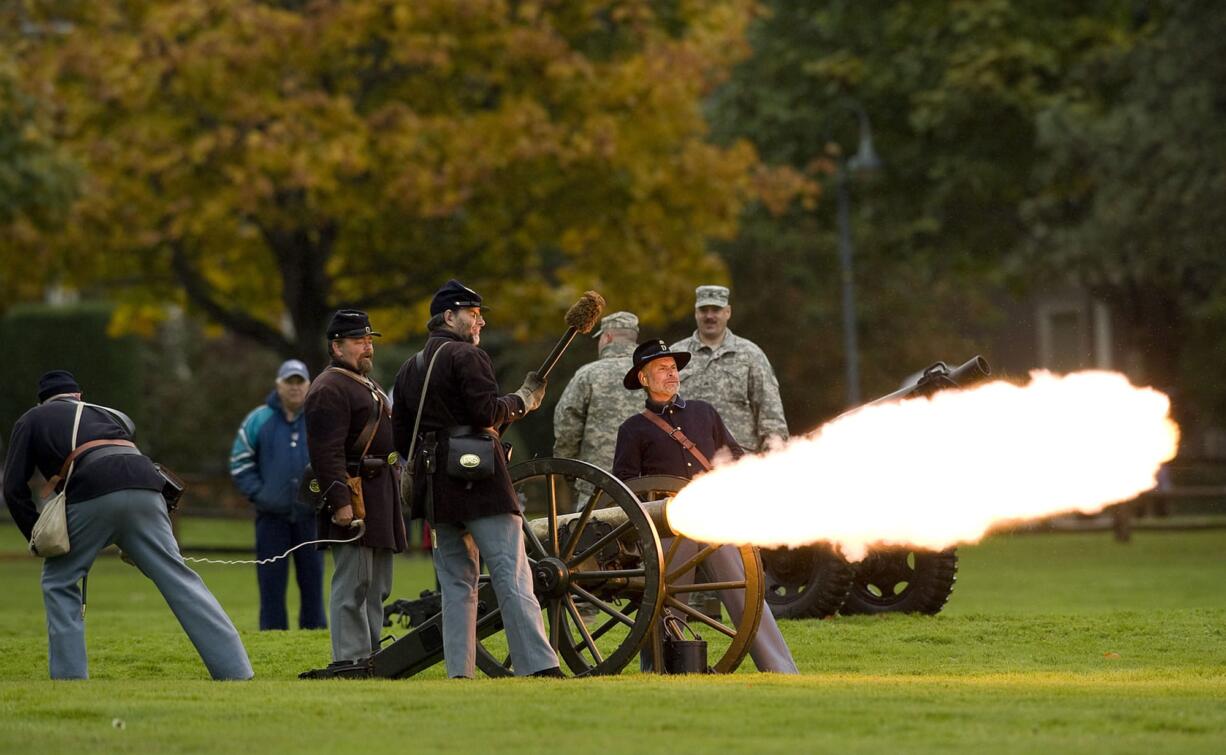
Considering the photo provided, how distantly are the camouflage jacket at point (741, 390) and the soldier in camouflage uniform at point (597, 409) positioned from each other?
0.40 meters

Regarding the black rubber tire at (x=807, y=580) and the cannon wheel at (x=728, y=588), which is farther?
the black rubber tire at (x=807, y=580)

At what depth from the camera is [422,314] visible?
1231 inches

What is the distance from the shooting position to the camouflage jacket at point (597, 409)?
46.4 ft

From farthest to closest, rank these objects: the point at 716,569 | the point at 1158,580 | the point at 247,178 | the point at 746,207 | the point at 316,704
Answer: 1. the point at 746,207
2. the point at 247,178
3. the point at 1158,580
4. the point at 716,569
5. the point at 316,704

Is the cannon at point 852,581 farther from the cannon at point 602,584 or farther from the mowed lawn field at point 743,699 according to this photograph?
the cannon at point 602,584

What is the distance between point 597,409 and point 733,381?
881 millimetres

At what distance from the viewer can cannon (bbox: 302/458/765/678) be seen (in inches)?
435

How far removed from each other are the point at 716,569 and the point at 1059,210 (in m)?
23.4

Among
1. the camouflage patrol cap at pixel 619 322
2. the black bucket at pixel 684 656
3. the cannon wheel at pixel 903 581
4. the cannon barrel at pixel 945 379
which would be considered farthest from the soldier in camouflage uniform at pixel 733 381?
the black bucket at pixel 684 656

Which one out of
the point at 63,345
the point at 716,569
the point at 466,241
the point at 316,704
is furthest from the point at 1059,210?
the point at 316,704

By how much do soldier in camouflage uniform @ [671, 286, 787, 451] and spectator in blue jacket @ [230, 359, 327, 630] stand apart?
3.03 meters

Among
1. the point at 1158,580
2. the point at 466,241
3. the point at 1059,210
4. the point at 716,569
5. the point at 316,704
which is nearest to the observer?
the point at 316,704

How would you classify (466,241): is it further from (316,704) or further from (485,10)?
(316,704)

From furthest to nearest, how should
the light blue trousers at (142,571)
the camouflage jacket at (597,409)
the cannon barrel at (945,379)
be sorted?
1. the camouflage jacket at (597,409)
2. the cannon barrel at (945,379)
3. the light blue trousers at (142,571)
